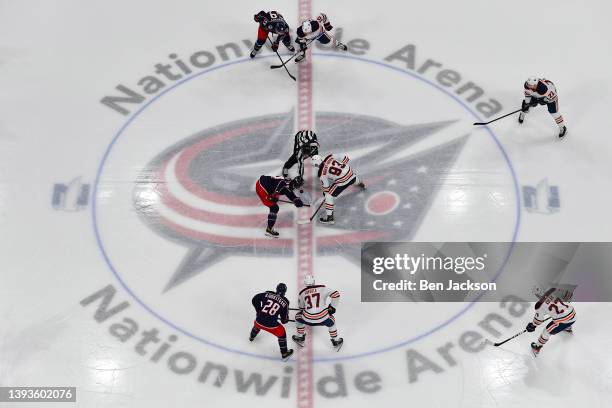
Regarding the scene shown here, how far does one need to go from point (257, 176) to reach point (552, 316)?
3.75 meters

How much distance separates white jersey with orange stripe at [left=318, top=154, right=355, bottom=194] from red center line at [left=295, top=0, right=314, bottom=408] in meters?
0.52

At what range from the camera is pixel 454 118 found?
354 inches

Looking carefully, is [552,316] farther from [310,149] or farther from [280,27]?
[280,27]

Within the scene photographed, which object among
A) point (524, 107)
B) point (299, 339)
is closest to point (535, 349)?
point (299, 339)

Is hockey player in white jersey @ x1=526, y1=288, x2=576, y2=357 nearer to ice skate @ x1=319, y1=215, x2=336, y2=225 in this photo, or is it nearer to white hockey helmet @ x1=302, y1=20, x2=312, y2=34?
ice skate @ x1=319, y1=215, x2=336, y2=225

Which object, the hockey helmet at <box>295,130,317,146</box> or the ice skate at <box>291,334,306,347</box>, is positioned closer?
the ice skate at <box>291,334,306,347</box>

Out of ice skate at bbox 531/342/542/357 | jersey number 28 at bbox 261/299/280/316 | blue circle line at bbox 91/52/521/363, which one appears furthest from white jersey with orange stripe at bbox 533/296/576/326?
jersey number 28 at bbox 261/299/280/316

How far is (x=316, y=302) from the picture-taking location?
6723 mm

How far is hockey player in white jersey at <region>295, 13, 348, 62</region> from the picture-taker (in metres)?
9.10

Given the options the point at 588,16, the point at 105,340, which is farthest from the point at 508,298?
the point at 588,16

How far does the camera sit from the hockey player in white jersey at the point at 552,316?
676 cm

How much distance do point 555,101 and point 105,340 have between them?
5890 mm

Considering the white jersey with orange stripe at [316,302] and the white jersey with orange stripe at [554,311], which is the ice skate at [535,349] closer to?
the white jersey with orange stripe at [554,311]

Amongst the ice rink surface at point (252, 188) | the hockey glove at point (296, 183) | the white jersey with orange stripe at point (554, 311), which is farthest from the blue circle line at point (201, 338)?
the hockey glove at point (296, 183)
